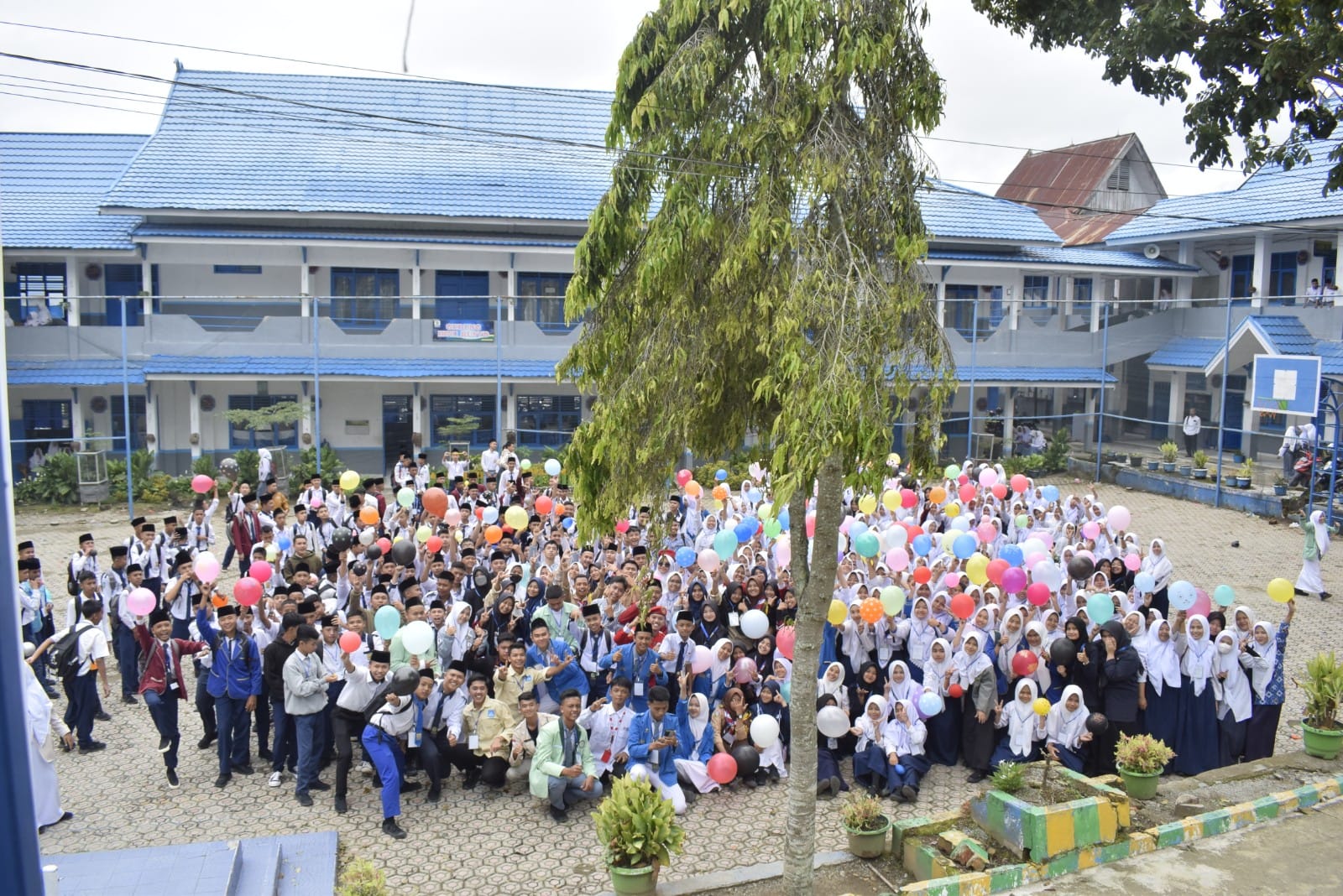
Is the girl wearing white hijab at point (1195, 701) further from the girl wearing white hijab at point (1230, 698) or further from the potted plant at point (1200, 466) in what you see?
the potted plant at point (1200, 466)

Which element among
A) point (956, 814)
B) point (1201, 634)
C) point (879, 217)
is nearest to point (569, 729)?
point (956, 814)

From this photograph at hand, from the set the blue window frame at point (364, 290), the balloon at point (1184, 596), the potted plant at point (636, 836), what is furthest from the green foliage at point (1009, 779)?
the blue window frame at point (364, 290)

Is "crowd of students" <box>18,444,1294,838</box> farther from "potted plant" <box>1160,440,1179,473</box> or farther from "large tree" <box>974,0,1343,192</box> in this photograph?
"potted plant" <box>1160,440,1179,473</box>

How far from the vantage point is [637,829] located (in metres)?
6.86

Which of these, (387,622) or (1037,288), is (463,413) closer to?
(387,622)

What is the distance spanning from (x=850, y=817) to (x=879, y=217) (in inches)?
171

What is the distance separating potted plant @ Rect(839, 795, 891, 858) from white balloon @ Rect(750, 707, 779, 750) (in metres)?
1.09

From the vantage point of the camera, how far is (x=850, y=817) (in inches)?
306

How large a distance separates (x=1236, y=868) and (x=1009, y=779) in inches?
64.7

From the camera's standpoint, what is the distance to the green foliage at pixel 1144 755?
8.58 m

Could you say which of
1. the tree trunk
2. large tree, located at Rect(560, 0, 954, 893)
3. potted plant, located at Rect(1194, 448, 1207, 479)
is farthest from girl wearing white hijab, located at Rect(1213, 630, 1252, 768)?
potted plant, located at Rect(1194, 448, 1207, 479)

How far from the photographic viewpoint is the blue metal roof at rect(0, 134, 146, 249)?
21.7m

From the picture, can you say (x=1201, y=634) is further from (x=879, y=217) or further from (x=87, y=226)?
(x=87, y=226)

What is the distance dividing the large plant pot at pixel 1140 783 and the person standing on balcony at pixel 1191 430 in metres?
18.2
